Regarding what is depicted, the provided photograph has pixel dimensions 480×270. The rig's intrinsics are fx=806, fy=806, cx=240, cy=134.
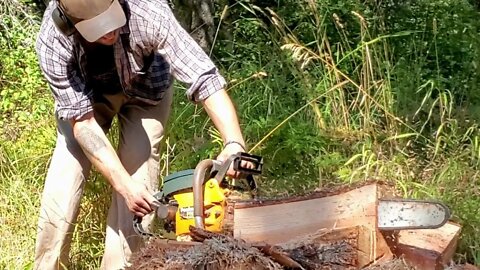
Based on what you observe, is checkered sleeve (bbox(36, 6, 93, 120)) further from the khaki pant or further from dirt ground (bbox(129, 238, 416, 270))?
dirt ground (bbox(129, 238, 416, 270))

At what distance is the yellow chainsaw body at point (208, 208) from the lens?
3.01 m

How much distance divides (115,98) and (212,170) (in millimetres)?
1043

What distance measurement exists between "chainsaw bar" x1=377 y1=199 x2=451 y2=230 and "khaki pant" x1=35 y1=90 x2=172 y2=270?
1.42 metres

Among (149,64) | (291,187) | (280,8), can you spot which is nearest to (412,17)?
(280,8)

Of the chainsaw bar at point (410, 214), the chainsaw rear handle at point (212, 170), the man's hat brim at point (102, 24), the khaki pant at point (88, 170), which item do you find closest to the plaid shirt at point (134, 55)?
the man's hat brim at point (102, 24)

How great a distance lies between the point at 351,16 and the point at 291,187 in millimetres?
2002

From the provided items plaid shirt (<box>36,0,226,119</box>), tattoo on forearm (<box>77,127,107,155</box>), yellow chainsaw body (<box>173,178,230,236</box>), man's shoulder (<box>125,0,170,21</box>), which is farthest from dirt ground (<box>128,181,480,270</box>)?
man's shoulder (<box>125,0,170,21</box>)

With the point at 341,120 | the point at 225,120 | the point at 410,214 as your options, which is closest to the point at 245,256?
the point at 410,214

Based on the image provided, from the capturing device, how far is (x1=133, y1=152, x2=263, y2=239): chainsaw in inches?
116

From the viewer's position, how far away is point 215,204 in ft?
9.93

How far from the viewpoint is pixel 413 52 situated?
5391 millimetres

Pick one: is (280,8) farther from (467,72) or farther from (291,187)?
(291,187)

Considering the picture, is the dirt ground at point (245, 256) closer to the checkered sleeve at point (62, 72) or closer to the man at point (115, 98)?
the man at point (115, 98)

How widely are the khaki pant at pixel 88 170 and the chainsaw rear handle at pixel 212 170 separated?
88 cm
